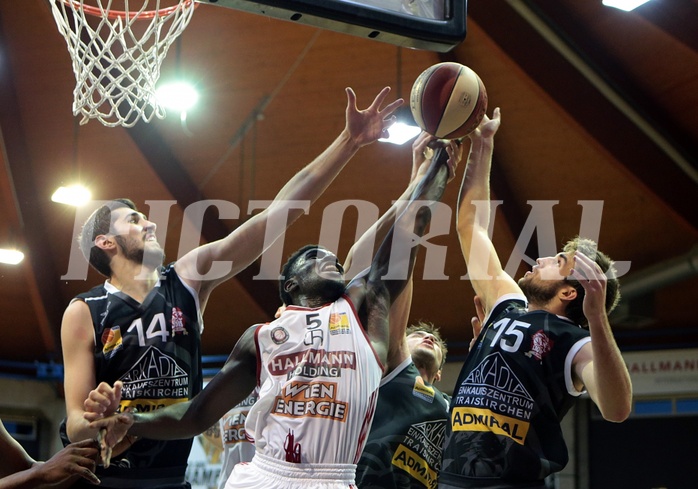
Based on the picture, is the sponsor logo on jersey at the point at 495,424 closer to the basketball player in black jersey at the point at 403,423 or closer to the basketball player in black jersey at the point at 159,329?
the basketball player in black jersey at the point at 403,423

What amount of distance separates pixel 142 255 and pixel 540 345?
2.17 meters

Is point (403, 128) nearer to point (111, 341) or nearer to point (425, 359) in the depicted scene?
point (425, 359)

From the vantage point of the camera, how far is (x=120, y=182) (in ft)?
40.3

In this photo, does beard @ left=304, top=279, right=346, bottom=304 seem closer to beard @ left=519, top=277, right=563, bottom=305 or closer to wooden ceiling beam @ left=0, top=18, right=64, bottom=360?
beard @ left=519, top=277, right=563, bottom=305

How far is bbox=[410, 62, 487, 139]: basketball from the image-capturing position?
4.43m

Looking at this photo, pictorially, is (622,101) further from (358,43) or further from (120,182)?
(120,182)

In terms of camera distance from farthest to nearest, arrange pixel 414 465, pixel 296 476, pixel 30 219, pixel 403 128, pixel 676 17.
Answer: pixel 30 219
pixel 403 128
pixel 676 17
pixel 414 465
pixel 296 476

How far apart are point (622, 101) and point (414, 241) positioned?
6842 millimetres

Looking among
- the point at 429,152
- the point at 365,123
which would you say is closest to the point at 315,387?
the point at 365,123

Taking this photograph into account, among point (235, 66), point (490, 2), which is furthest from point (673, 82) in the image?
point (235, 66)

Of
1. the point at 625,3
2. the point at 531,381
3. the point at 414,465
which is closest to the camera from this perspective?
the point at 531,381

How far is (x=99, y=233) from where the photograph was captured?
4762 mm

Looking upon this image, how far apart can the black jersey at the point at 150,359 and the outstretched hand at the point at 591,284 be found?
1.95 metres

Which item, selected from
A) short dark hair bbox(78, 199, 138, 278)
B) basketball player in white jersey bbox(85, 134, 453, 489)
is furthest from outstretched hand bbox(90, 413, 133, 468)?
short dark hair bbox(78, 199, 138, 278)
